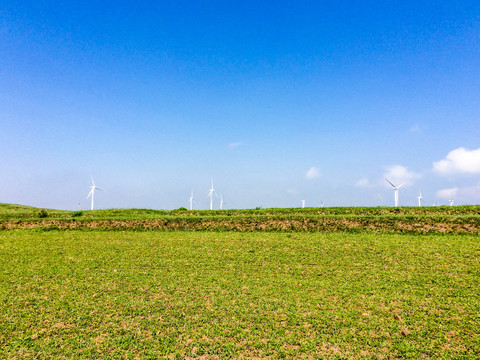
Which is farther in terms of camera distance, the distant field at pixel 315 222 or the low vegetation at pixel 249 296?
the distant field at pixel 315 222

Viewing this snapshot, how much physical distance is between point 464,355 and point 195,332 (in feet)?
20.0

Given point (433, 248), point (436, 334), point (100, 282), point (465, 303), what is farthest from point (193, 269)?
point (433, 248)

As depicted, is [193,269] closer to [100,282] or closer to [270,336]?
[100,282]

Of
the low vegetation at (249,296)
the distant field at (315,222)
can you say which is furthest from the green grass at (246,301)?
the distant field at (315,222)

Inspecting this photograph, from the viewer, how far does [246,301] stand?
8.91m

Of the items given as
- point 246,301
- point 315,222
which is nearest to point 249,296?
point 246,301

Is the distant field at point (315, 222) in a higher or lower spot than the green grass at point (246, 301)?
higher

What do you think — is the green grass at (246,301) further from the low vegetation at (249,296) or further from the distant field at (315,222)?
the distant field at (315,222)

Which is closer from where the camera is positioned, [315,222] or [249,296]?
[249,296]

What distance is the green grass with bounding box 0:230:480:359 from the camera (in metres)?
6.84

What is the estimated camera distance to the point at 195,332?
7.36m

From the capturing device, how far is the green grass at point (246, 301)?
6840 millimetres

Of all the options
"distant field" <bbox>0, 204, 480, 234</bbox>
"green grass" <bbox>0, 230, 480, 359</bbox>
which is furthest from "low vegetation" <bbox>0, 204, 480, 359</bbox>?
"distant field" <bbox>0, 204, 480, 234</bbox>

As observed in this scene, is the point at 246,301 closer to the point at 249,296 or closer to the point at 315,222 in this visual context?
the point at 249,296
